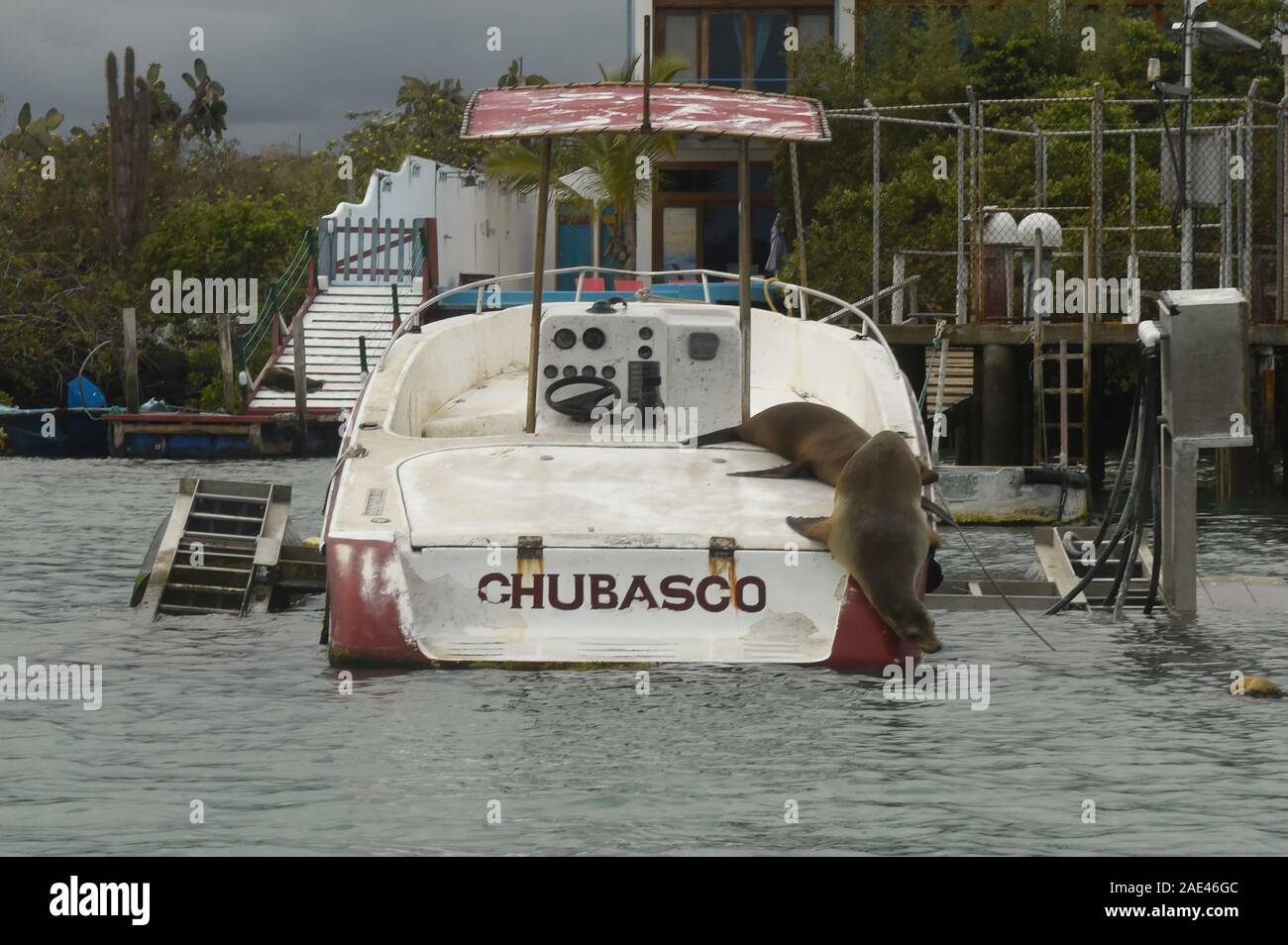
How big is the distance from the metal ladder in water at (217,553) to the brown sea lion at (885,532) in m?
4.72

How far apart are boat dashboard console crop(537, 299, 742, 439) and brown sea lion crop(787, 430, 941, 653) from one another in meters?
2.35

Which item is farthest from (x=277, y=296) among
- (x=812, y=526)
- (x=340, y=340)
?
(x=812, y=526)

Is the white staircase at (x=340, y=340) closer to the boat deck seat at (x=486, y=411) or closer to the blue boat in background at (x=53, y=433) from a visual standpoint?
the blue boat in background at (x=53, y=433)

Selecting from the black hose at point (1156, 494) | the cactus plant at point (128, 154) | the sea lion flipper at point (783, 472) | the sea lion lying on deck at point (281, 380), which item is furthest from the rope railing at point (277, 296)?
the sea lion flipper at point (783, 472)

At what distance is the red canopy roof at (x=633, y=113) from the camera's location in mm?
11750

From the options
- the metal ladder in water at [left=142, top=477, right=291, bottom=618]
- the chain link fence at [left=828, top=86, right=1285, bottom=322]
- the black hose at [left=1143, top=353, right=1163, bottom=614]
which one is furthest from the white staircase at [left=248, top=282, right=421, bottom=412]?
the black hose at [left=1143, top=353, right=1163, bottom=614]

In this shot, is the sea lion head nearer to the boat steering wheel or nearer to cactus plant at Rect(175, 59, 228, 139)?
the boat steering wheel

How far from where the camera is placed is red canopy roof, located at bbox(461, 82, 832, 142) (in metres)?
11.8

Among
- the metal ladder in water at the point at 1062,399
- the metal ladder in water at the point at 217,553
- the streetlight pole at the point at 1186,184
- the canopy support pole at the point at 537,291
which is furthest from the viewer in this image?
the metal ladder in water at the point at 1062,399

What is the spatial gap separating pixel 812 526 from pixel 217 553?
5.26 metres

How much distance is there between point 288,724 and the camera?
33.1 ft
